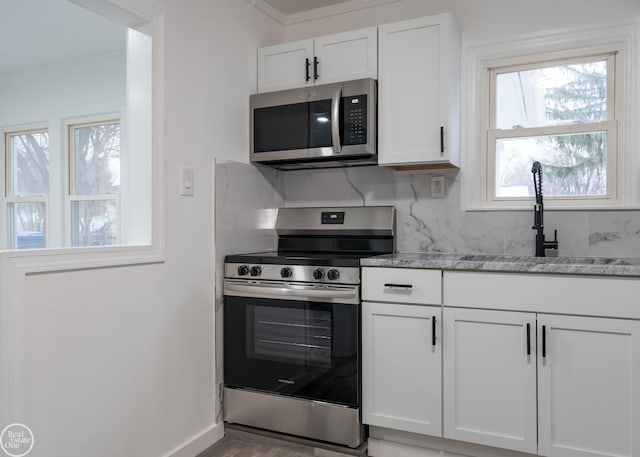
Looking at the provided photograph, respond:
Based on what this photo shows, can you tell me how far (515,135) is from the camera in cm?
266

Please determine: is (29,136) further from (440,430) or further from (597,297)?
(597,297)

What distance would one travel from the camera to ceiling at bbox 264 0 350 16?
2969 mm

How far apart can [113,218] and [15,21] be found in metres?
1.52

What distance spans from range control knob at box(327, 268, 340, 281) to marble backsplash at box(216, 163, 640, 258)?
2.05ft

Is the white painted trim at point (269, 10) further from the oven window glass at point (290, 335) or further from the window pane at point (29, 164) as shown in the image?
the window pane at point (29, 164)

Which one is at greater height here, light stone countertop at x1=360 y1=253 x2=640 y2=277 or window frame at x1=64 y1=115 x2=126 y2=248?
window frame at x1=64 y1=115 x2=126 y2=248

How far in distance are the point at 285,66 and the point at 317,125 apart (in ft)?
1.51

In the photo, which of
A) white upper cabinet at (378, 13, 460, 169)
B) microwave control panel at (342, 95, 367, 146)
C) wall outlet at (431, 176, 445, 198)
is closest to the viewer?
white upper cabinet at (378, 13, 460, 169)

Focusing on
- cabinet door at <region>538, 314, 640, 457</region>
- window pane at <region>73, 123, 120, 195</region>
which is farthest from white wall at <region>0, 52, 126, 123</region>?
cabinet door at <region>538, 314, 640, 457</region>

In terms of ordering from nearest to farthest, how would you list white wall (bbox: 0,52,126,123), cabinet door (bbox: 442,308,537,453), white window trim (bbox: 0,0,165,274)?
white window trim (bbox: 0,0,165,274), cabinet door (bbox: 442,308,537,453), white wall (bbox: 0,52,126,123)

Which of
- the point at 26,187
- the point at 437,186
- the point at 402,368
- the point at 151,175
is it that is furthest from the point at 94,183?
the point at 402,368

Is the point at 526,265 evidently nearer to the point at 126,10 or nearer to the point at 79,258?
the point at 79,258

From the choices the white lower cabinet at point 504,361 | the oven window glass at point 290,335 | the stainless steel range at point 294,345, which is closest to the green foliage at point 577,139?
the white lower cabinet at point 504,361

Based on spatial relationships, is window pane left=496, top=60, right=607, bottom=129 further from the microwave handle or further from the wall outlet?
the microwave handle
